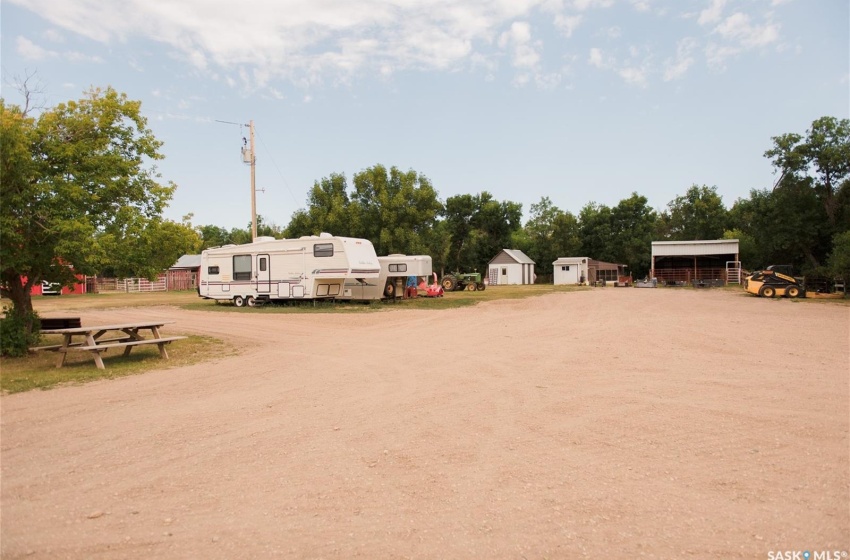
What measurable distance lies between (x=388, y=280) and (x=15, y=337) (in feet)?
51.1

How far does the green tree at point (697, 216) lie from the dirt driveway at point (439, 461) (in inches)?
2120

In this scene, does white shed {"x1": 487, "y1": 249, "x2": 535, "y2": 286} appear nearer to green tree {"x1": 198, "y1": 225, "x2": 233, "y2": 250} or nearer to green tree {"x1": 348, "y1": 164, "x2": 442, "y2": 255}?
green tree {"x1": 348, "y1": 164, "x2": 442, "y2": 255}

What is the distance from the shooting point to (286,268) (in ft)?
68.8

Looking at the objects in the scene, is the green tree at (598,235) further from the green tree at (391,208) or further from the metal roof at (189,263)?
the metal roof at (189,263)

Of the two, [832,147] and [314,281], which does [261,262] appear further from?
[832,147]

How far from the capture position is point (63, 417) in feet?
18.3

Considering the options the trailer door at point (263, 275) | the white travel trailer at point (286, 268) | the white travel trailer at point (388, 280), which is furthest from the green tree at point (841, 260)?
the trailer door at point (263, 275)

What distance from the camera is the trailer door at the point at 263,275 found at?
70.2 feet

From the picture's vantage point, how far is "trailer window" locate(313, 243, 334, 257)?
20031mm

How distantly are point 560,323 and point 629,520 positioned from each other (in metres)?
11.3

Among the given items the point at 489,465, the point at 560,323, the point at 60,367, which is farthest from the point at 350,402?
the point at 560,323

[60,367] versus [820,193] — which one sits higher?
[820,193]

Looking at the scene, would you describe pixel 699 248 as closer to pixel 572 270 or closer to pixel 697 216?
pixel 572 270

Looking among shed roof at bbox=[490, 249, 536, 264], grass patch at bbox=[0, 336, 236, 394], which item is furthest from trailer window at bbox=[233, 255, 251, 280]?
shed roof at bbox=[490, 249, 536, 264]
